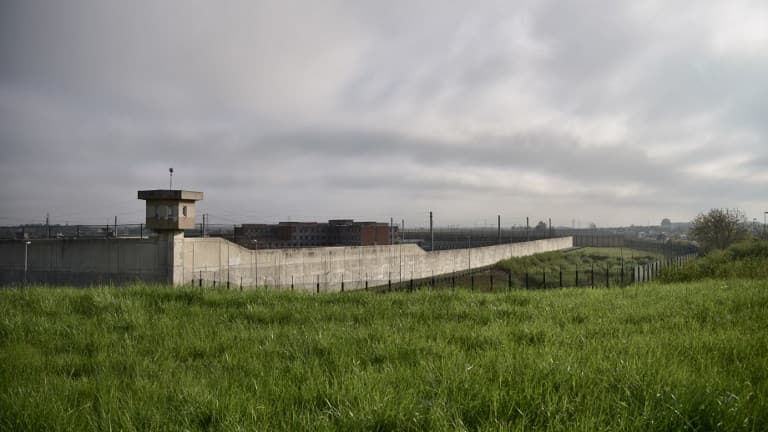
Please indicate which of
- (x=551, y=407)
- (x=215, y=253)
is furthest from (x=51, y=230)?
(x=551, y=407)

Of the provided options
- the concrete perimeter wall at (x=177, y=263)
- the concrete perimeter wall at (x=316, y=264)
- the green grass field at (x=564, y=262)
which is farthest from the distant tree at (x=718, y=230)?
the concrete perimeter wall at (x=177, y=263)

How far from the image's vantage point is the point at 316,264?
953 inches

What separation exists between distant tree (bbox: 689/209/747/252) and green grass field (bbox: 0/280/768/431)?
4643 centimetres

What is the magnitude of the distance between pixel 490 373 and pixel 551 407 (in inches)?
31.2

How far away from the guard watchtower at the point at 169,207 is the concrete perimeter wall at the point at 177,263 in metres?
0.78

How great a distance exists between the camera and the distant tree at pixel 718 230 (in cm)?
4522

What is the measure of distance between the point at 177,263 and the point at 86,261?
4.50 m

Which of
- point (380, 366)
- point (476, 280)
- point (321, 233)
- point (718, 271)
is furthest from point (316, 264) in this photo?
point (380, 366)

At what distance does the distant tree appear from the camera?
45219 mm

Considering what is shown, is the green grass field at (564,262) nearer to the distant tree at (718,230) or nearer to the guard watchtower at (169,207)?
the distant tree at (718,230)

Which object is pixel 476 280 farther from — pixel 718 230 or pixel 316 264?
pixel 718 230

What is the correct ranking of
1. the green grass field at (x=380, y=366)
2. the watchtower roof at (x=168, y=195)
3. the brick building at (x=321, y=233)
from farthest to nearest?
the brick building at (x=321, y=233) → the watchtower roof at (x=168, y=195) → the green grass field at (x=380, y=366)

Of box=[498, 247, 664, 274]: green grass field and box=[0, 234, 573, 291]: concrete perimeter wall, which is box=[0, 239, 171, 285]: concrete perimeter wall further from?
box=[498, 247, 664, 274]: green grass field

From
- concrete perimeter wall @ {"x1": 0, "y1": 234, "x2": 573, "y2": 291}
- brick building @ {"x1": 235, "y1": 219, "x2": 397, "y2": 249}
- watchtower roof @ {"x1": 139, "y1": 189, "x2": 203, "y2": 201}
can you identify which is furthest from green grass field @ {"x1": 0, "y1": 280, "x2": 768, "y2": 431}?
brick building @ {"x1": 235, "y1": 219, "x2": 397, "y2": 249}
